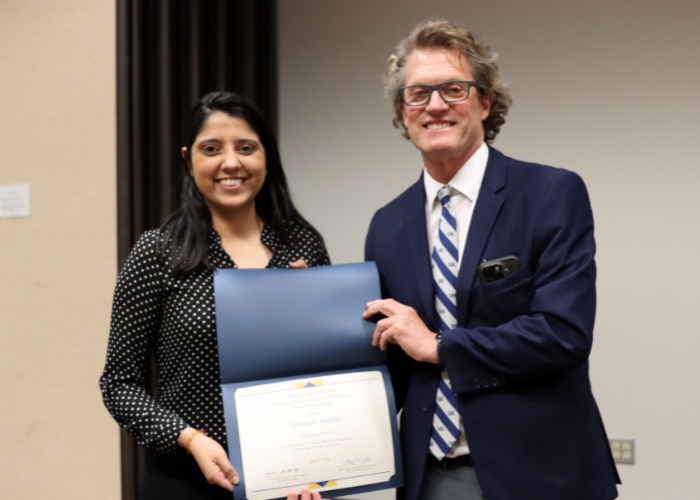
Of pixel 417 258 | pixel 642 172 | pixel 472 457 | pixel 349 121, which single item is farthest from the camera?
pixel 349 121

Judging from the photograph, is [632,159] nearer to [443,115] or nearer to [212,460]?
[443,115]

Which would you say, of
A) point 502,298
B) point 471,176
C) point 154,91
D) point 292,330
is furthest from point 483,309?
point 154,91

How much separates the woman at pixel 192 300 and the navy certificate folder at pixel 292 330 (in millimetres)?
98

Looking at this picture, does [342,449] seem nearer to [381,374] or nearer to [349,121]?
[381,374]

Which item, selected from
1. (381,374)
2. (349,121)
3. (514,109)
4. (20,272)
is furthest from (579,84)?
(20,272)

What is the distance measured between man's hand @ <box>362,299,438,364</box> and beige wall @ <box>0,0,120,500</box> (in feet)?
5.62

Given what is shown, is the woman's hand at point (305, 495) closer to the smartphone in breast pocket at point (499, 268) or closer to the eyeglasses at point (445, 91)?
the smartphone in breast pocket at point (499, 268)

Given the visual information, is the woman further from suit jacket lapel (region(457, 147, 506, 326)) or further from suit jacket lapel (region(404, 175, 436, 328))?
suit jacket lapel (region(457, 147, 506, 326))

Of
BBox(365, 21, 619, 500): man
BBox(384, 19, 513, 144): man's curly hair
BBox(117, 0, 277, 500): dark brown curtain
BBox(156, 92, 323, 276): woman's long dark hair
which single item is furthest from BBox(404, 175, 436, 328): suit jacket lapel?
BBox(117, 0, 277, 500): dark brown curtain

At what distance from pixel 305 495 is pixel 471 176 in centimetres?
76

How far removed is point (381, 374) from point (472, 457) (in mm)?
264

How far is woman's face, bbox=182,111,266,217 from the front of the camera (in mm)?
1774

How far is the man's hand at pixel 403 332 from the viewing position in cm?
154

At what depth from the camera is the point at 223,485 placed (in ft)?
5.03
